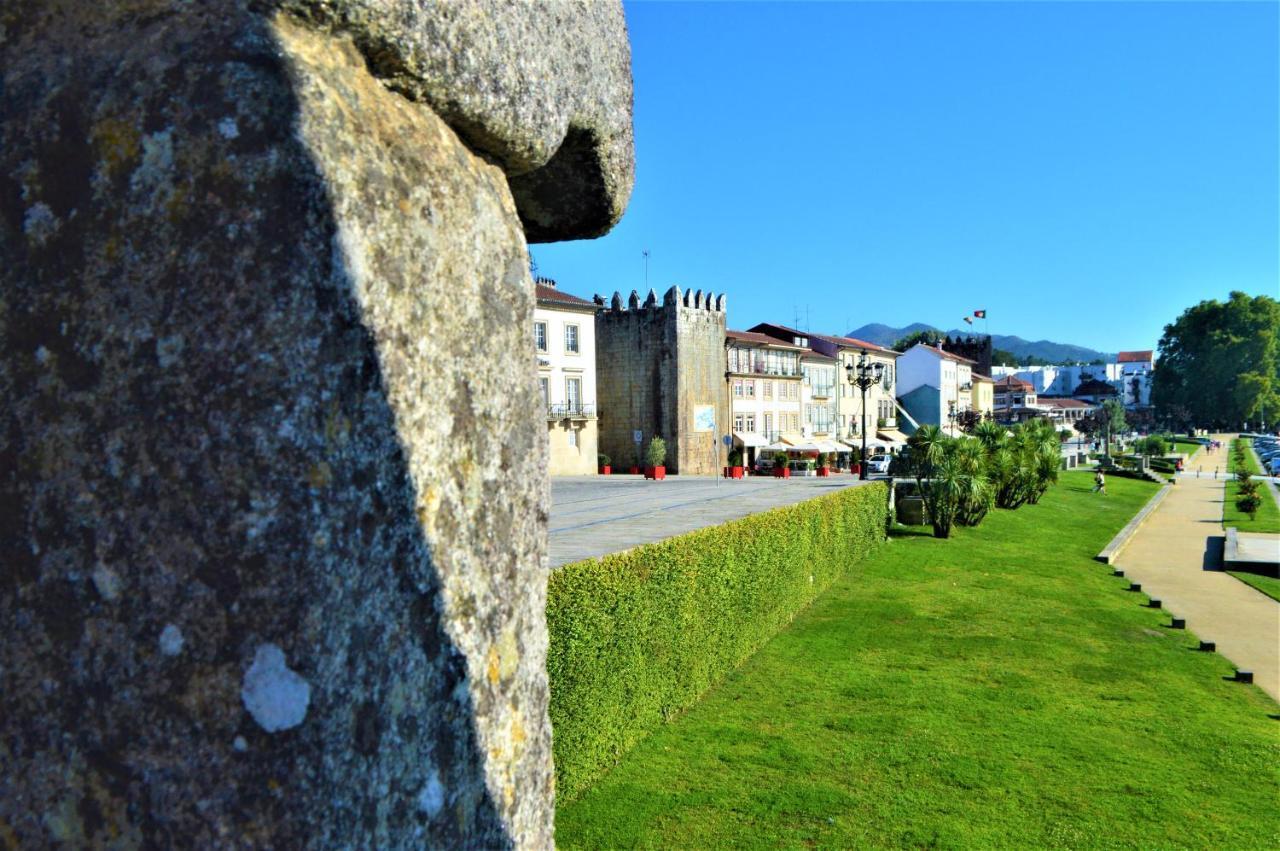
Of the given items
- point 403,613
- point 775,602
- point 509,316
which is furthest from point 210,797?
point 775,602

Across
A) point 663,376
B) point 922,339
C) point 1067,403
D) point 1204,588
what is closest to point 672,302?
point 663,376

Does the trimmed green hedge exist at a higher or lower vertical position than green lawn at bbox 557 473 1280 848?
higher

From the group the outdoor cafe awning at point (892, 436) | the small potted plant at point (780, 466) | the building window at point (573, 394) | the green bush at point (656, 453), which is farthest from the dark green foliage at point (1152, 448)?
the building window at point (573, 394)

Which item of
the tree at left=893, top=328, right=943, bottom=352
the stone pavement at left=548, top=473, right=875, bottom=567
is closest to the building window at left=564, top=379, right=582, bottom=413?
the stone pavement at left=548, top=473, right=875, bottom=567

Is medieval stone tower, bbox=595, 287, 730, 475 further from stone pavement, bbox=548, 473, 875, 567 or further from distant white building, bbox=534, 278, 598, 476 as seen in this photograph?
stone pavement, bbox=548, 473, 875, 567

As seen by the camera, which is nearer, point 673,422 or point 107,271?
point 107,271

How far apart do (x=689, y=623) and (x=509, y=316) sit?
41.8 feet

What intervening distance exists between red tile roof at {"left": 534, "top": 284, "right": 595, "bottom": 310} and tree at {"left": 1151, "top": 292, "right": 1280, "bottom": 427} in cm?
10296

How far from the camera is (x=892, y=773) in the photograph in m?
11.6

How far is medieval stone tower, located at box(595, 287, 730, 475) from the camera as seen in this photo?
59.5m

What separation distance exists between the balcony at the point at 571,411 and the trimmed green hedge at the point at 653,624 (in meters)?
34.4

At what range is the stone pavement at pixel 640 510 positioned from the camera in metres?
17.8

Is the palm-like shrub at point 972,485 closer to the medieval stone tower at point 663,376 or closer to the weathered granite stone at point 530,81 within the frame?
the medieval stone tower at point 663,376

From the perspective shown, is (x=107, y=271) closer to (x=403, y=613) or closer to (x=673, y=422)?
(x=403, y=613)
